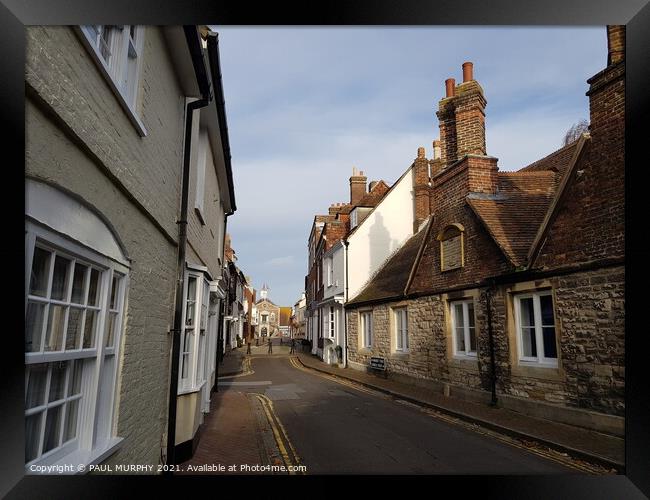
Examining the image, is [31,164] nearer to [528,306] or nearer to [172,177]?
[172,177]

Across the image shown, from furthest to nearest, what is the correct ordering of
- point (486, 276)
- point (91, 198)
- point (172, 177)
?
point (486, 276) → point (172, 177) → point (91, 198)

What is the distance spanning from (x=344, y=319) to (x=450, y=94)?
13579 mm

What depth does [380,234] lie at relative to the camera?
81.0ft

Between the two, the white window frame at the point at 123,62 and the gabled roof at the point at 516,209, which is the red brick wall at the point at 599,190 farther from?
the white window frame at the point at 123,62

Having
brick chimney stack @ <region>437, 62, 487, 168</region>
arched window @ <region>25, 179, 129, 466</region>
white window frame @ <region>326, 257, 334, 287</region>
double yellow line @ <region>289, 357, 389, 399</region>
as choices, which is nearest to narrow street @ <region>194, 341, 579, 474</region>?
double yellow line @ <region>289, 357, 389, 399</region>

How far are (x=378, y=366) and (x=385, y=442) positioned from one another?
1077 centimetres

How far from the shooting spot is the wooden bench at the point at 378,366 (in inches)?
728

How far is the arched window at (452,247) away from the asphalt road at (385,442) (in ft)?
14.7

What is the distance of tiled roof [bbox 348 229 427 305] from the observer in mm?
19064

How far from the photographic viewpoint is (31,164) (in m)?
2.61

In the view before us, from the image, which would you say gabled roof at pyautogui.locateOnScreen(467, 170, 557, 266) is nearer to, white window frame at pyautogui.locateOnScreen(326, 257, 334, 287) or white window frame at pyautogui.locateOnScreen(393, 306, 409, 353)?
white window frame at pyautogui.locateOnScreen(393, 306, 409, 353)
